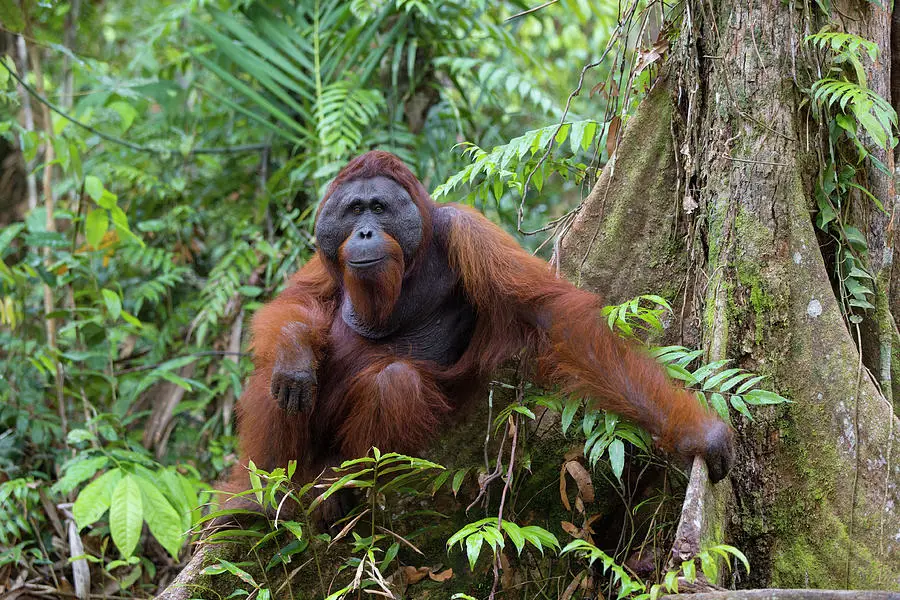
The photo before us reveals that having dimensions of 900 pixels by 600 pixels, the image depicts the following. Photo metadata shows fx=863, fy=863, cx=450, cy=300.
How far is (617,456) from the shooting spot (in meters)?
2.40

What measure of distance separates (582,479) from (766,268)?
2.86 feet

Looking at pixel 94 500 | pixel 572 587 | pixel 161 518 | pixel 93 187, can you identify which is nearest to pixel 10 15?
pixel 93 187

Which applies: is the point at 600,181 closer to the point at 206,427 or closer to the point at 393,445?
the point at 393,445

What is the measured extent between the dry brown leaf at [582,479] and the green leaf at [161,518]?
1.69 m

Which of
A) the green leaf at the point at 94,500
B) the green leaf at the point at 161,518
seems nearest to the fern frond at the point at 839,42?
the green leaf at the point at 161,518

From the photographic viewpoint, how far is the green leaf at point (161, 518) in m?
3.48

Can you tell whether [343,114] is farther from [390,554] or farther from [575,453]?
[390,554]

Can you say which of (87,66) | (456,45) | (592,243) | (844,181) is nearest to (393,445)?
(592,243)

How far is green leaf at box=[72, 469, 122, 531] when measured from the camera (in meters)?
3.29

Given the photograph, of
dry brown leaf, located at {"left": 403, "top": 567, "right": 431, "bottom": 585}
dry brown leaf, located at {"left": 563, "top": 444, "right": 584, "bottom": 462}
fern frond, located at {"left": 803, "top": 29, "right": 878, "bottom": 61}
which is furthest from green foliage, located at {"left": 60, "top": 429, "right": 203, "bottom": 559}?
fern frond, located at {"left": 803, "top": 29, "right": 878, "bottom": 61}

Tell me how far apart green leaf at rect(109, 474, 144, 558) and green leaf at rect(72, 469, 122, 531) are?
0.03 m

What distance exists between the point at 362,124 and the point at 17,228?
74.9 inches

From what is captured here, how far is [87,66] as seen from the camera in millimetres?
4402

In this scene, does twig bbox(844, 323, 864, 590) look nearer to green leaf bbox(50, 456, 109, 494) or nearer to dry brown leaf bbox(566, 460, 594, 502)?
dry brown leaf bbox(566, 460, 594, 502)
